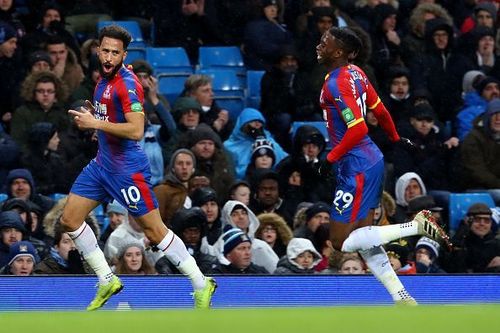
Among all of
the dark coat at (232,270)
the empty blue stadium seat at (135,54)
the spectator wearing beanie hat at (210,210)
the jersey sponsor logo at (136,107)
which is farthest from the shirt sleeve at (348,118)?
the empty blue stadium seat at (135,54)

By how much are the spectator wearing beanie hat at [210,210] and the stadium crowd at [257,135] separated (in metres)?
0.01

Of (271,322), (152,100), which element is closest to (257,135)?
(152,100)

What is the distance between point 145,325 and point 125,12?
11240 mm

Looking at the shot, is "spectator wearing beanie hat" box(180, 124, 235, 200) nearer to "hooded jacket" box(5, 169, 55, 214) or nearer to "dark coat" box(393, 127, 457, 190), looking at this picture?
"hooded jacket" box(5, 169, 55, 214)

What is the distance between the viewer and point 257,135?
16.2 meters

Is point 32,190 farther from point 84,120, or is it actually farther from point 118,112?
point 84,120

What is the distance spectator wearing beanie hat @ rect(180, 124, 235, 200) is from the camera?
15.5 metres

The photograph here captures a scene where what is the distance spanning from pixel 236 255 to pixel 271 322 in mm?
5208

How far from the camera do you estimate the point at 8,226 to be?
1361cm

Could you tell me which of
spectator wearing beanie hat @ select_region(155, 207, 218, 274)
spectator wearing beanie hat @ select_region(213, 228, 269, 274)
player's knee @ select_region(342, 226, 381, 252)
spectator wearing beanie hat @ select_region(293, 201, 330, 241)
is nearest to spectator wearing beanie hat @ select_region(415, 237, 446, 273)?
spectator wearing beanie hat @ select_region(293, 201, 330, 241)

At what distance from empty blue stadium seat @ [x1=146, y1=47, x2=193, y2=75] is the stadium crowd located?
57 cm

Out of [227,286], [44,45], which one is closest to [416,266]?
[227,286]

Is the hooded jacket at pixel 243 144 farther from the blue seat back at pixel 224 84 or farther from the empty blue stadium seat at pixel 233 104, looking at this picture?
the blue seat back at pixel 224 84

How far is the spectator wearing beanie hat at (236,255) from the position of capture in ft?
44.2
